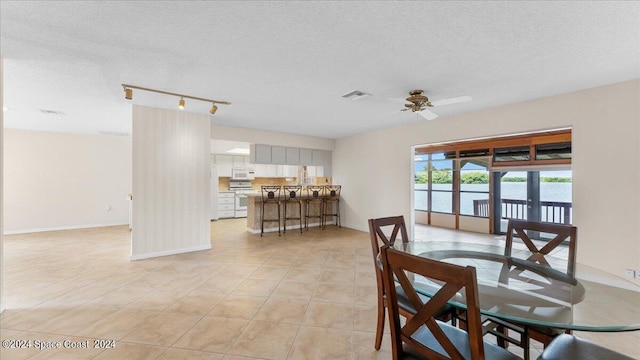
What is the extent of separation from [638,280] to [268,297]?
4.07 meters

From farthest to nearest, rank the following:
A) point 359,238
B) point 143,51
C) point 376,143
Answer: point 376,143
point 359,238
point 143,51

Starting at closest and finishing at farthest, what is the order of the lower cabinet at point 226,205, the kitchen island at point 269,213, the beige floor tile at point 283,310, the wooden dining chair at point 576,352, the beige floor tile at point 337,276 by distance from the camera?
the wooden dining chair at point 576,352, the beige floor tile at point 283,310, the beige floor tile at point 337,276, the kitchen island at point 269,213, the lower cabinet at point 226,205

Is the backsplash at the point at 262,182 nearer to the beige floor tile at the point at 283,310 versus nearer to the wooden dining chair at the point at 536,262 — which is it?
the beige floor tile at the point at 283,310

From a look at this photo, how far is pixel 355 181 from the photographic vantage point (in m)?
6.77

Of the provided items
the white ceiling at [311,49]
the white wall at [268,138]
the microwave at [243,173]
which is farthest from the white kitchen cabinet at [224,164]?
the white ceiling at [311,49]

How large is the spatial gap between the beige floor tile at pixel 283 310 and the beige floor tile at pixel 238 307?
7 cm

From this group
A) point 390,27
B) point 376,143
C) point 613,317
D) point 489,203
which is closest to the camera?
point 613,317

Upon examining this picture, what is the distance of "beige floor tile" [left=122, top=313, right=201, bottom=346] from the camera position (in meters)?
2.11

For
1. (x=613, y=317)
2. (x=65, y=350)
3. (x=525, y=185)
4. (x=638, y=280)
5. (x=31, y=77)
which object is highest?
(x=31, y=77)

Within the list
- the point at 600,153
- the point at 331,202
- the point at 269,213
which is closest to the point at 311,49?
the point at 600,153

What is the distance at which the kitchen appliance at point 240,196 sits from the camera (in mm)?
8562

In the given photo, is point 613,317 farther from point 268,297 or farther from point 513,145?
point 513,145

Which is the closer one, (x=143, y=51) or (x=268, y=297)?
(x=143, y=51)

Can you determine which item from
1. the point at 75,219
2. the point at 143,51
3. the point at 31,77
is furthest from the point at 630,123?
the point at 75,219
